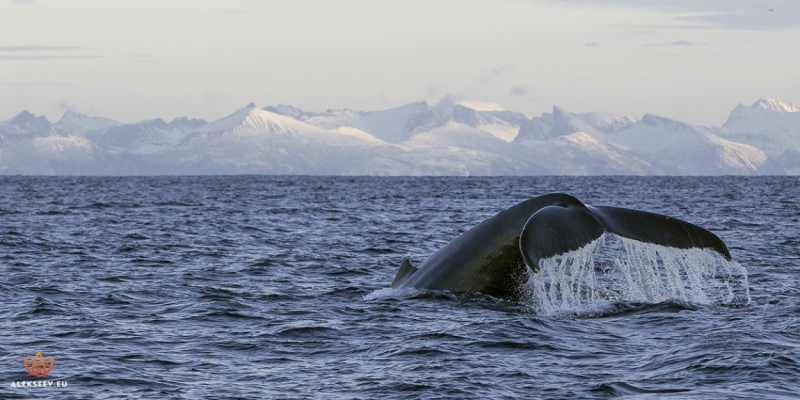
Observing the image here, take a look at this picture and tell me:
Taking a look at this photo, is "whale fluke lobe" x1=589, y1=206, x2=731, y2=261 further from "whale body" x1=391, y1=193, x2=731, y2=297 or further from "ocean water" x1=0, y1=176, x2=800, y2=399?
"ocean water" x1=0, y1=176, x2=800, y2=399

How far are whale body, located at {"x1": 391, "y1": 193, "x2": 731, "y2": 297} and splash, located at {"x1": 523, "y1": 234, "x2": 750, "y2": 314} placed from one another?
102 millimetres

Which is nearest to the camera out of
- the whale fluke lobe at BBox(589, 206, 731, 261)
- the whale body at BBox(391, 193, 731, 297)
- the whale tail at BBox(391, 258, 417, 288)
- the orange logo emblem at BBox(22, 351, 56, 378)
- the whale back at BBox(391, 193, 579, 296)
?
the orange logo emblem at BBox(22, 351, 56, 378)

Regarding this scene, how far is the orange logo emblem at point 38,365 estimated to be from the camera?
9.12m

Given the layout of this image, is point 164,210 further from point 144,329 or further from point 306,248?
point 144,329

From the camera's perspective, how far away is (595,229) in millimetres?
9922

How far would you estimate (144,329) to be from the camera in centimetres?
1148

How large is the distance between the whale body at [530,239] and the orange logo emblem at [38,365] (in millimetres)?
4100

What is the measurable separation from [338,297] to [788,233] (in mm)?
15834

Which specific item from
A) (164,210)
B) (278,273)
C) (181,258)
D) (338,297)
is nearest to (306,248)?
(181,258)

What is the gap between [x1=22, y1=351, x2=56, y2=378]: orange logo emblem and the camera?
912cm
